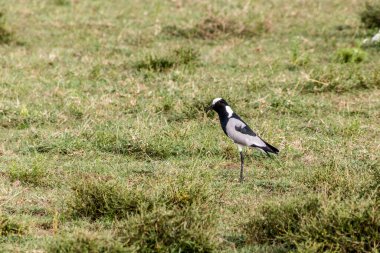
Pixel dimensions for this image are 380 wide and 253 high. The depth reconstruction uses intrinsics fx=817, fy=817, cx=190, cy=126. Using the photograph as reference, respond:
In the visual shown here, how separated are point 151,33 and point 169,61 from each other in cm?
225

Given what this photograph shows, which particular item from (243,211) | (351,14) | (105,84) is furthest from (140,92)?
(351,14)

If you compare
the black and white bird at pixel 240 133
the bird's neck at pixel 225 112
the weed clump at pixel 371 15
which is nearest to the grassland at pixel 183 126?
the weed clump at pixel 371 15

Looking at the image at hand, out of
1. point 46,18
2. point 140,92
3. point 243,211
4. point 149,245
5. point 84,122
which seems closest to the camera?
point 149,245

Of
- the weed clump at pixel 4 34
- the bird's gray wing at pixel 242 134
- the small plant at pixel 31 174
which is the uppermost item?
the bird's gray wing at pixel 242 134

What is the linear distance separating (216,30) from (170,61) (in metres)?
2.32

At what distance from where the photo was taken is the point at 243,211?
6750mm

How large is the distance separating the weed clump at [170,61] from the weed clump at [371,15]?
3452mm

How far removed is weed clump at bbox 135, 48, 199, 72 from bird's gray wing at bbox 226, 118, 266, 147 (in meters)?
3.55

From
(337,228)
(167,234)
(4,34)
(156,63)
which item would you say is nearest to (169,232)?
(167,234)

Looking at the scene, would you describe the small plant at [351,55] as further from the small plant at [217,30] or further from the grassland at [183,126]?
the small plant at [217,30]

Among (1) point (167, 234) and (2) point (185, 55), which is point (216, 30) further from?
(1) point (167, 234)

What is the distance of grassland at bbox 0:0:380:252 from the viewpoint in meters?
5.96

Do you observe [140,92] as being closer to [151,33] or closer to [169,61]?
[169,61]

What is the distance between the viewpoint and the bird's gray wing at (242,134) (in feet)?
25.3
